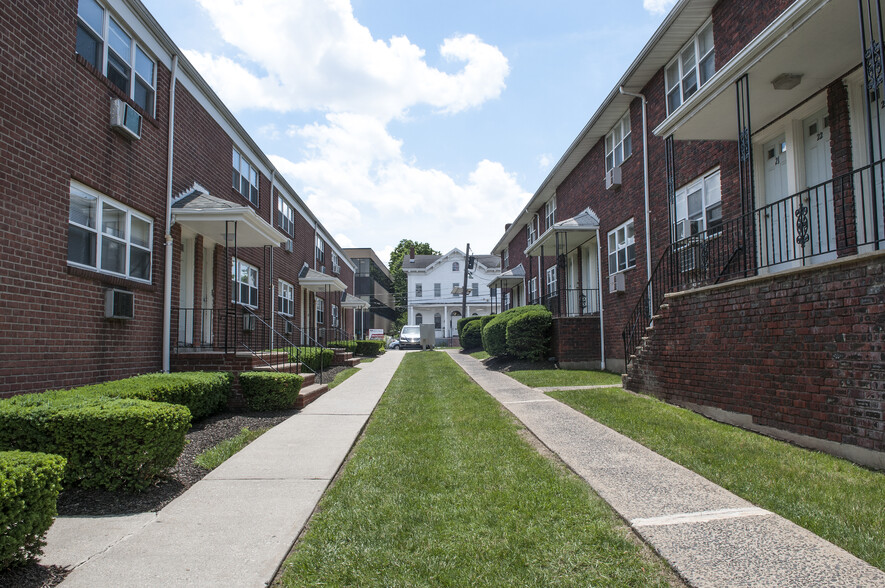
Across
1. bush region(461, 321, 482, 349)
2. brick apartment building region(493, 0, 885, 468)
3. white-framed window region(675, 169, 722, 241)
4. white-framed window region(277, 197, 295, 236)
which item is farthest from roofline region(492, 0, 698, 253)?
white-framed window region(277, 197, 295, 236)

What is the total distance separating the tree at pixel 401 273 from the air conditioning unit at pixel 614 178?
5240 centimetres

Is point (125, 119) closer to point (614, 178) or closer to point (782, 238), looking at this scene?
point (782, 238)

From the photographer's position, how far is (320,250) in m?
25.3

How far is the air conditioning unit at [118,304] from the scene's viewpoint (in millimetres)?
7590

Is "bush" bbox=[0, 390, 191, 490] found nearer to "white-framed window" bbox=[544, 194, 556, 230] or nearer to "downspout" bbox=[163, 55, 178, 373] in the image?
"downspout" bbox=[163, 55, 178, 373]

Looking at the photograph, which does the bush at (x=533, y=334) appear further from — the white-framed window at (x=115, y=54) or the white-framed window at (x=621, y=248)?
the white-framed window at (x=115, y=54)

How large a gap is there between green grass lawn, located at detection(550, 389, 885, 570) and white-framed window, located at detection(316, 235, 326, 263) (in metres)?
19.5

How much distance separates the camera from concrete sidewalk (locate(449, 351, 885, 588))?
2.75m

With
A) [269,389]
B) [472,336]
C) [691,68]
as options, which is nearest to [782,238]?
[691,68]

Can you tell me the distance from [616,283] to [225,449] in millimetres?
10138

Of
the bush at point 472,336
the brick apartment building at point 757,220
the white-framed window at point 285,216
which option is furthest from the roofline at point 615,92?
the white-framed window at point 285,216

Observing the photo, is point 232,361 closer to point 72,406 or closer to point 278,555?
point 72,406

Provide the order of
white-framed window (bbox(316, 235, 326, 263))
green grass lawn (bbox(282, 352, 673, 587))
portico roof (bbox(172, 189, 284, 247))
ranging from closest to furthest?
green grass lawn (bbox(282, 352, 673, 587))
portico roof (bbox(172, 189, 284, 247))
white-framed window (bbox(316, 235, 326, 263))

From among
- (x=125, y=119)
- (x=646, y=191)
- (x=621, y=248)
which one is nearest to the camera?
(x=125, y=119)
